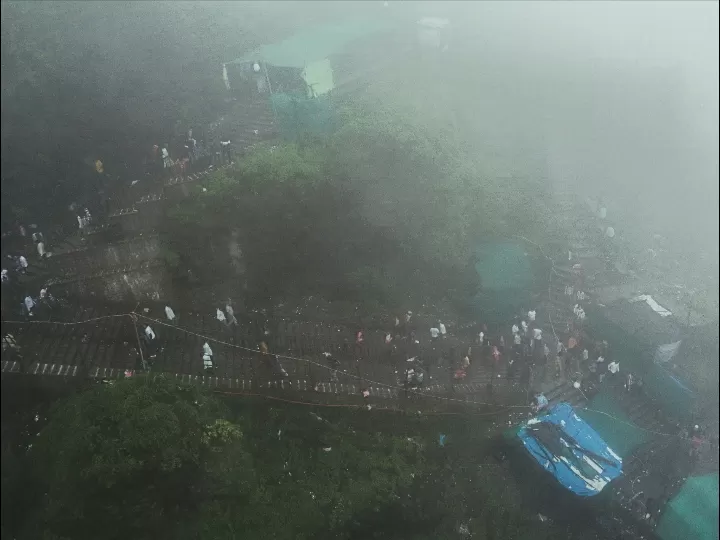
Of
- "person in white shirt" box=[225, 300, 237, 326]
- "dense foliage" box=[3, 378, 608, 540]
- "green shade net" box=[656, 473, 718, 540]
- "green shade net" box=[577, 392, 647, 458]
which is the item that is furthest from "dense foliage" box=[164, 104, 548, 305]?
"green shade net" box=[656, 473, 718, 540]

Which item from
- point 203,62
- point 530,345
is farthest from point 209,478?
point 203,62

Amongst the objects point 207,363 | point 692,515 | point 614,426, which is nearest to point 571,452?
point 614,426

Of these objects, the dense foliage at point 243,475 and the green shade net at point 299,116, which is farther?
the green shade net at point 299,116

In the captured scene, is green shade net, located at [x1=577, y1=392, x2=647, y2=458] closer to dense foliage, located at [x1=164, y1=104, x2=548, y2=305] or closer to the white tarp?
the white tarp

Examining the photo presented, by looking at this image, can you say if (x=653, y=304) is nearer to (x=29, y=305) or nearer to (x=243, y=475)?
(x=243, y=475)

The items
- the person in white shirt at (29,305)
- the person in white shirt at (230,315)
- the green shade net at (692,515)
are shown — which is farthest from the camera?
the person in white shirt at (230,315)

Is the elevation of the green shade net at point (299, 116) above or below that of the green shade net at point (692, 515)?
above

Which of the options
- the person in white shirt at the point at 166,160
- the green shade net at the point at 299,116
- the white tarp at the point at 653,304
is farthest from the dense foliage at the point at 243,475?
the green shade net at the point at 299,116

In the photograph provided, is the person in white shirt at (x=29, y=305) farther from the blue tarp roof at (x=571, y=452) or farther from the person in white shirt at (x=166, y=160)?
the blue tarp roof at (x=571, y=452)
